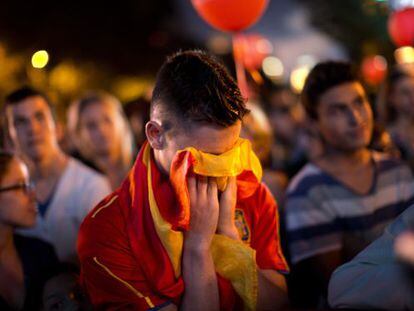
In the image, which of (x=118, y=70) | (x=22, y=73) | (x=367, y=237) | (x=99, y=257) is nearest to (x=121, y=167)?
(x=367, y=237)

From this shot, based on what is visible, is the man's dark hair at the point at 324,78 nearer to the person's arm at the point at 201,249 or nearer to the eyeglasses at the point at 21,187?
the person's arm at the point at 201,249

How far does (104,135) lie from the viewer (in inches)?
186

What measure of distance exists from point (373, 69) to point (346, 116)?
12829 millimetres

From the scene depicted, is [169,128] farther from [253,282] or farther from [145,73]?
[145,73]

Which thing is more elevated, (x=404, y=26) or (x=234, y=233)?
(x=404, y=26)

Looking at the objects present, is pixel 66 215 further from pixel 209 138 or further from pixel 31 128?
pixel 209 138

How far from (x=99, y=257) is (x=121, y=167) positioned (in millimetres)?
2647

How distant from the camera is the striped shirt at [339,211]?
3387mm

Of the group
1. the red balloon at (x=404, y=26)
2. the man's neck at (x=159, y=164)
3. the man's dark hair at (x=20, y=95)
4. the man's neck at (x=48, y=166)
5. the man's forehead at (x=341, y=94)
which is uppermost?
the red balloon at (x=404, y=26)

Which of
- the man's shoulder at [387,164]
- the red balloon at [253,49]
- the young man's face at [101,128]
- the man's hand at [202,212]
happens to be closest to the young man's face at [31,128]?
the young man's face at [101,128]

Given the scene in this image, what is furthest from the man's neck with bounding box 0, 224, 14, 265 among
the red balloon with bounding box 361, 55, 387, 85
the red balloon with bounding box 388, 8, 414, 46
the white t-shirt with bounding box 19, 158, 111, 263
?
the red balloon with bounding box 361, 55, 387, 85

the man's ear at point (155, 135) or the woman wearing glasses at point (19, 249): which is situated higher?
the man's ear at point (155, 135)

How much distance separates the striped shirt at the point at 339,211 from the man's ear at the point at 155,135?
1511mm

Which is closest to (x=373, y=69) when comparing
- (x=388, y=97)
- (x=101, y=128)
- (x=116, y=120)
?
(x=388, y=97)
